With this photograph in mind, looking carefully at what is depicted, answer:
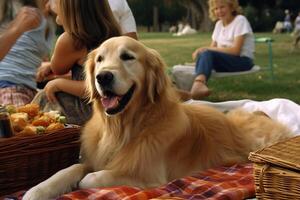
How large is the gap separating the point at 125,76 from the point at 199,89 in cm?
358

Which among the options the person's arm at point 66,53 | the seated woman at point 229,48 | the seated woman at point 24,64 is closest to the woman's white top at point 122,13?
the seated woman at point 24,64

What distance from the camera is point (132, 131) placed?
278cm

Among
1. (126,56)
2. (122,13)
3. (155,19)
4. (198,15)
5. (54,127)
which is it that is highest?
(122,13)

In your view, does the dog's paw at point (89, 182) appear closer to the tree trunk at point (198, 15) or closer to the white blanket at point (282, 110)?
the white blanket at point (282, 110)

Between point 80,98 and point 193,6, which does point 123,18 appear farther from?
point 193,6

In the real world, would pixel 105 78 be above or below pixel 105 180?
above

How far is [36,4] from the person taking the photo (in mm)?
3463

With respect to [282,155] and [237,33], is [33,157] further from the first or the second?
[237,33]

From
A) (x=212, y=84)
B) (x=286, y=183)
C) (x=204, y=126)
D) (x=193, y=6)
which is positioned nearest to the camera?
(x=286, y=183)

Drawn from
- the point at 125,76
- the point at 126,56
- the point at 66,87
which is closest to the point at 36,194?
the point at 125,76

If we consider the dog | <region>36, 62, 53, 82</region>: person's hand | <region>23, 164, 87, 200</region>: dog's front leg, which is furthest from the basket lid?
<region>36, 62, 53, 82</region>: person's hand

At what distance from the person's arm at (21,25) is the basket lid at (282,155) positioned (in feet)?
5.61

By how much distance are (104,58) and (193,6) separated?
3159 cm

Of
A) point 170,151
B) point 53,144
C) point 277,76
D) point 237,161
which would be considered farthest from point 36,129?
point 277,76
